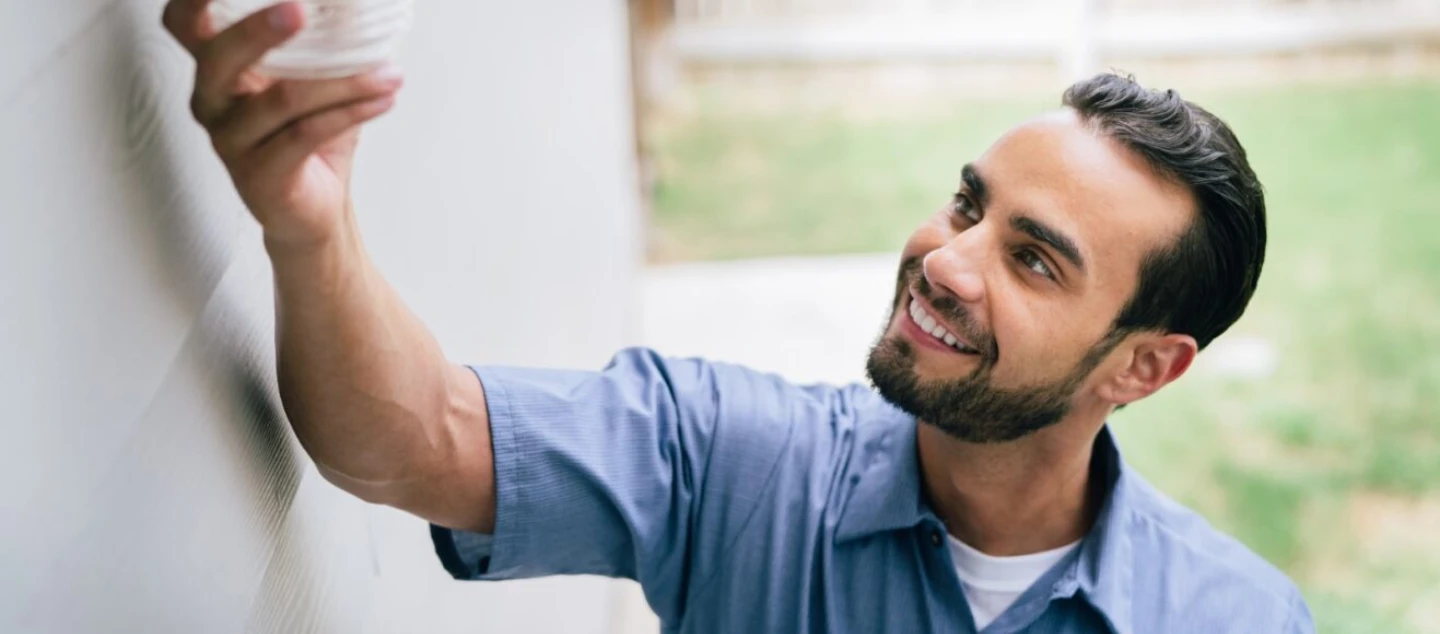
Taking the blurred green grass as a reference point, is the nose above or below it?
above

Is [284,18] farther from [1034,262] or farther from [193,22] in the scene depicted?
[1034,262]

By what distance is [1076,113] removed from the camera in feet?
4.14

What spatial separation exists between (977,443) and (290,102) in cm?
81

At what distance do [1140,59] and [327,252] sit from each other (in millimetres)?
5465

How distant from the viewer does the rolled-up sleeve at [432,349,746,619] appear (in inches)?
39.9

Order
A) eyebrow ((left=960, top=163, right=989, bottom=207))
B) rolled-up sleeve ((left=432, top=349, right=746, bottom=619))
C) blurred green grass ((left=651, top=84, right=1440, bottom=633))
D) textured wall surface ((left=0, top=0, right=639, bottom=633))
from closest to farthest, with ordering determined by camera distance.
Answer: textured wall surface ((left=0, top=0, right=639, bottom=633))
rolled-up sleeve ((left=432, top=349, right=746, bottom=619))
eyebrow ((left=960, top=163, right=989, bottom=207))
blurred green grass ((left=651, top=84, right=1440, bottom=633))

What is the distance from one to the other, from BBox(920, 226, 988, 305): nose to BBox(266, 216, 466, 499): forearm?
49cm

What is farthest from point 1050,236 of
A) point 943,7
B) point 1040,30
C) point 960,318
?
point 943,7

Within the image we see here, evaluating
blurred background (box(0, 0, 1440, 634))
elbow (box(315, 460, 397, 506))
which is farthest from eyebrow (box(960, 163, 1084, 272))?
elbow (box(315, 460, 397, 506))

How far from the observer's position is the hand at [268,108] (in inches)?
20.5

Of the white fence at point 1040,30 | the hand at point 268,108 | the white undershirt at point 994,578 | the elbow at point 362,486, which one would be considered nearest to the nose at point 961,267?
the white undershirt at point 994,578

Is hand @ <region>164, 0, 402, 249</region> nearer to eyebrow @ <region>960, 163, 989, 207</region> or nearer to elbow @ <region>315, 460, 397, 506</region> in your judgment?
elbow @ <region>315, 460, 397, 506</region>

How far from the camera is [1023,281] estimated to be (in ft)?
3.93

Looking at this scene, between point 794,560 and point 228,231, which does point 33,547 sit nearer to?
point 228,231
